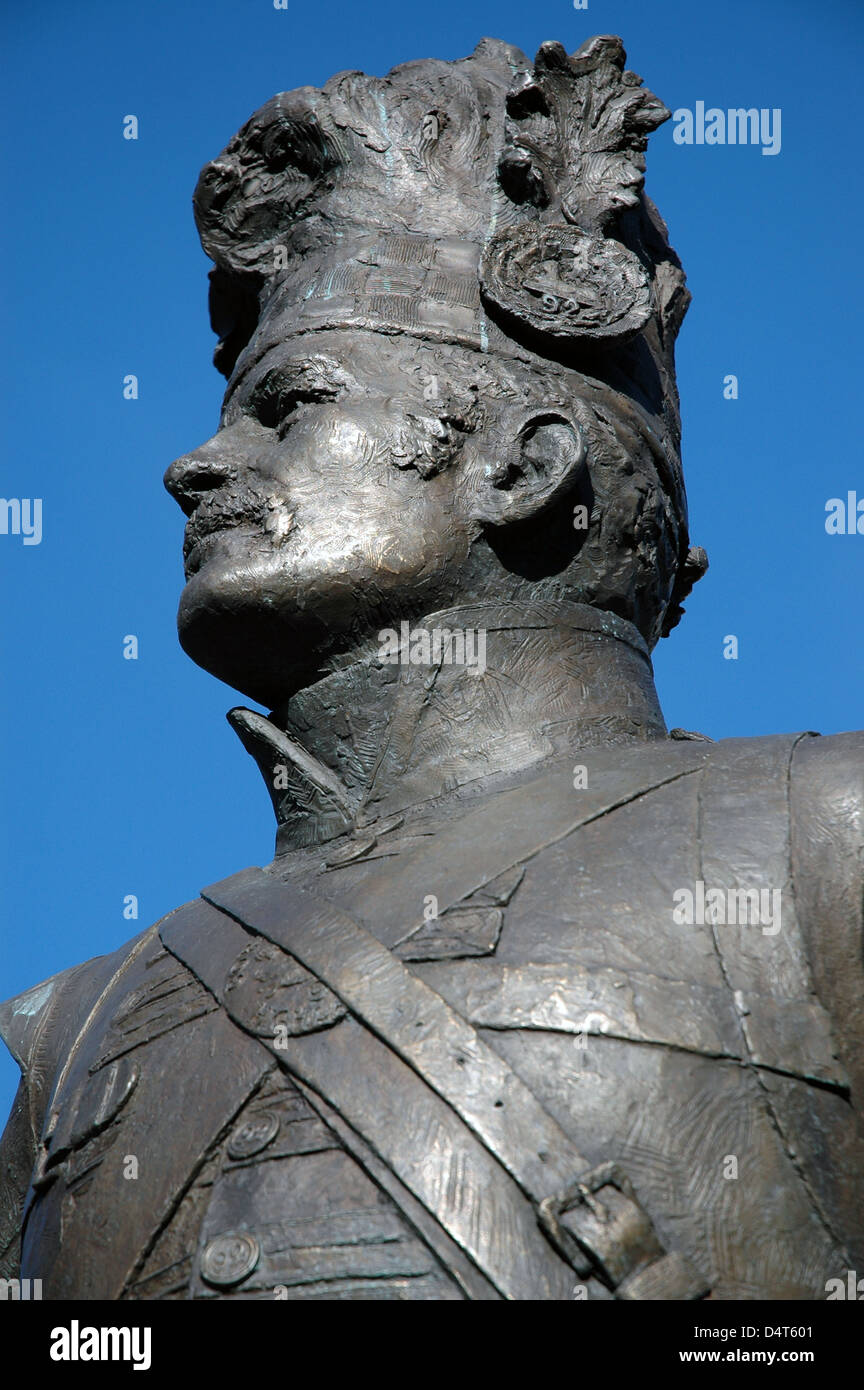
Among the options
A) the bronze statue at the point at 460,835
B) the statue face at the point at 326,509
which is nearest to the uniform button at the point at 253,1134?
the bronze statue at the point at 460,835

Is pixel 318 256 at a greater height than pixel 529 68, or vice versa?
pixel 529 68

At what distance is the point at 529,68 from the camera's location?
838 cm

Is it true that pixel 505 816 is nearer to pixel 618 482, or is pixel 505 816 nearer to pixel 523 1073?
pixel 523 1073

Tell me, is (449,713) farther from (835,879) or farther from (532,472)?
(835,879)

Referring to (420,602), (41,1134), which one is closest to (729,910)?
(420,602)

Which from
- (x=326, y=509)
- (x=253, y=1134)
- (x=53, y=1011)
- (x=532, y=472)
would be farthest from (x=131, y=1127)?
(x=532, y=472)

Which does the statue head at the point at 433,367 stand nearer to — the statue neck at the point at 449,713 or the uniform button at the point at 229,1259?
the statue neck at the point at 449,713

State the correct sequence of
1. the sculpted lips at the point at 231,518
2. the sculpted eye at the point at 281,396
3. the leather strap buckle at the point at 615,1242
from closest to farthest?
1. the leather strap buckle at the point at 615,1242
2. the sculpted lips at the point at 231,518
3. the sculpted eye at the point at 281,396

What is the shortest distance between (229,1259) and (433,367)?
3.56 m

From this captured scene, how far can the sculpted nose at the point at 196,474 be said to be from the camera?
23.6 ft

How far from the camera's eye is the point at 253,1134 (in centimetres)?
547

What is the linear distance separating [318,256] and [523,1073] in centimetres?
396

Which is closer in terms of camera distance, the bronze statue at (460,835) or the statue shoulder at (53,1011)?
the bronze statue at (460,835)

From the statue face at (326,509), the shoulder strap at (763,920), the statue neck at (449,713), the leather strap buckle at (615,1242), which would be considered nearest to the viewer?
the leather strap buckle at (615,1242)
